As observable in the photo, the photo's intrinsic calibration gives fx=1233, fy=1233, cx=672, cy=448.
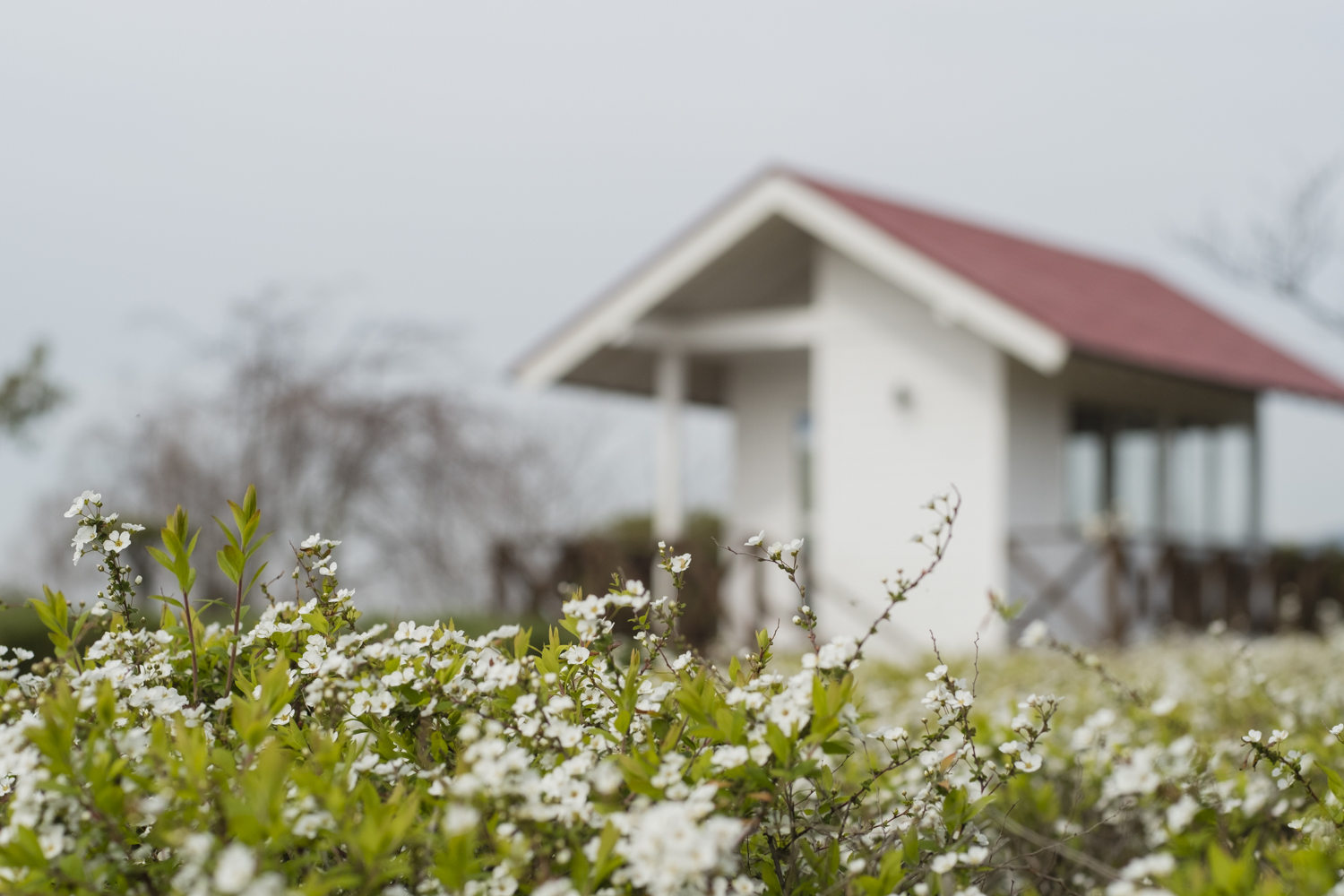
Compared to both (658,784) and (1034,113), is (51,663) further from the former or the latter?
(1034,113)

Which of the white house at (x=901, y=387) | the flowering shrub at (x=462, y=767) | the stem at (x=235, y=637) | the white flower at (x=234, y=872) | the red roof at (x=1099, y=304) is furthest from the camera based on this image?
the white house at (x=901, y=387)

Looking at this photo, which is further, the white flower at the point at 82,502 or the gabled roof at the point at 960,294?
the gabled roof at the point at 960,294

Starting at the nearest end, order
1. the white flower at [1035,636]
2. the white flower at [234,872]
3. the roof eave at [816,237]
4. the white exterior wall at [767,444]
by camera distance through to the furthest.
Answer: the white flower at [234,872] < the white flower at [1035,636] < the roof eave at [816,237] < the white exterior wall at [767,444]

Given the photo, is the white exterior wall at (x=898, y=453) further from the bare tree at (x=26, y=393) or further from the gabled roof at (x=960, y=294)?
the bare tree at (x=26, y=393)

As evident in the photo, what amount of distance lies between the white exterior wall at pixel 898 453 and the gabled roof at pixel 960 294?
1.18ft

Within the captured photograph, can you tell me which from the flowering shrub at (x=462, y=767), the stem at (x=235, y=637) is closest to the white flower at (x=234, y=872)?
the flowering shrub at (x=462, y=767)

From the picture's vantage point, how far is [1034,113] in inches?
365

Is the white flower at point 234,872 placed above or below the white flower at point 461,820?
below

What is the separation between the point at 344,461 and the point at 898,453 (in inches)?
247

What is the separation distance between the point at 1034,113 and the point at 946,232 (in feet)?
12.9

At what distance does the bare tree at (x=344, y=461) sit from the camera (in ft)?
45.3

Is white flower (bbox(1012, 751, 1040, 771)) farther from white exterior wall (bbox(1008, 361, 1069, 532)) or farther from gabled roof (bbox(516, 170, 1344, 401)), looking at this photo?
white exterior wall (bbox(1008, 361, 1069, 532))

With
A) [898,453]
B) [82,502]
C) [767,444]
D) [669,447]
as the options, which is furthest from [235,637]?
[767,444]

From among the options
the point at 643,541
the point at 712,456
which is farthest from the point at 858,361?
the point at 712,456
